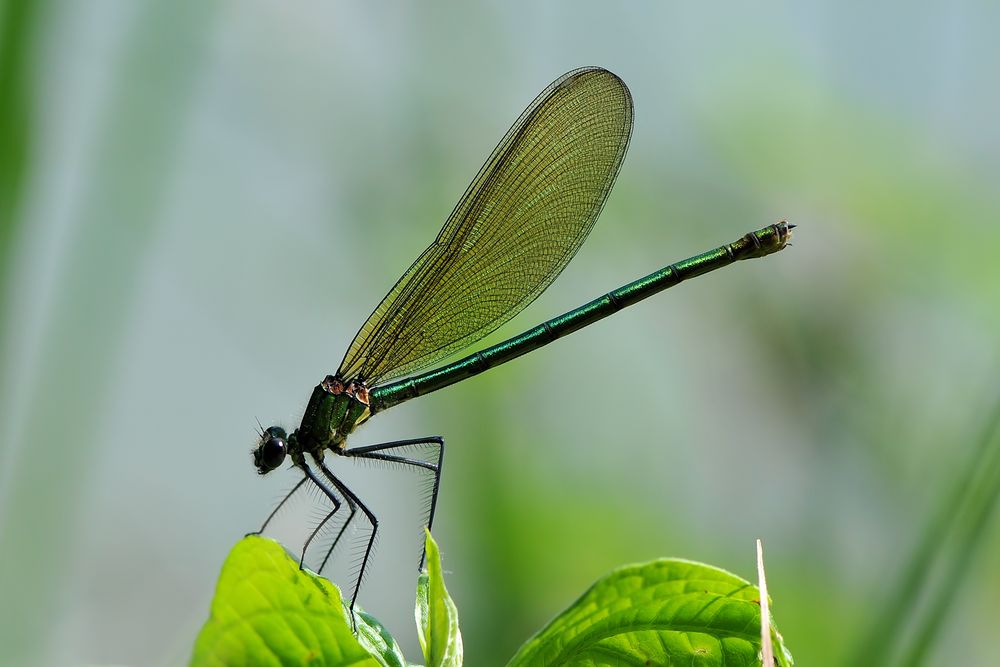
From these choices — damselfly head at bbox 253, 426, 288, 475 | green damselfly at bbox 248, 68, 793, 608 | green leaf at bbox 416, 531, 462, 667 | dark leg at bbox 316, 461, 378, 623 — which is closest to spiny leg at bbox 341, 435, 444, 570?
green damselfly at bbox 248, 68, 793, 608

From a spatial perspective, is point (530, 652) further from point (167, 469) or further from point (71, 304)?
point (167, 469)

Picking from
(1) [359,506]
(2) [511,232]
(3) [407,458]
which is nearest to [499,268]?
(2) [511,232]

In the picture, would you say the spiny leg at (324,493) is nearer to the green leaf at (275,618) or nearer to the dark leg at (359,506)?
the dark leg at (359,506)

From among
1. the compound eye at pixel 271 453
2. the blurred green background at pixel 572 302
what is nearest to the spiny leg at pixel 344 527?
the compound eye at pixel 271 453

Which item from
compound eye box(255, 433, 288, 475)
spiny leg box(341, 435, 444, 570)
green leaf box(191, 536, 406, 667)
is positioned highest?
compound eye box(255, 433, 288, 475)

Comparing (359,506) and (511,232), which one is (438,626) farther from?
(511,232)

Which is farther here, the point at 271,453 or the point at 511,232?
the point at 511,232

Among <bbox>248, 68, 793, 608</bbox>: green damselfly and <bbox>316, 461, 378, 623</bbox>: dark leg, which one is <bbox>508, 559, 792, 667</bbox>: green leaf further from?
<bbox>248, 68, 793, 608</bbox>: green damselfly
